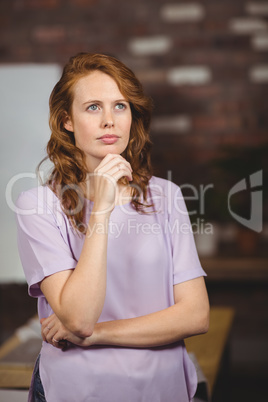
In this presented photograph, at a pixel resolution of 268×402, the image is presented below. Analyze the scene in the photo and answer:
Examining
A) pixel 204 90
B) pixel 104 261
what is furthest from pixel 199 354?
pixel 204 90

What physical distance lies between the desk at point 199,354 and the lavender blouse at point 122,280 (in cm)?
52

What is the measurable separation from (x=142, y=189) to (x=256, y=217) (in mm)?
2183

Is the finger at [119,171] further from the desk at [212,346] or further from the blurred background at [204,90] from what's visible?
the blurred background at [204,90]

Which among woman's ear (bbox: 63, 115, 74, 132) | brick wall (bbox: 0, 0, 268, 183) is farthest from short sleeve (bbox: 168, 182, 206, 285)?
brick wall (bbox: 0, 0, 268, 183)

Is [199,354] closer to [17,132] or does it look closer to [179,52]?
[17,132]

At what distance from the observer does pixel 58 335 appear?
1.11 m

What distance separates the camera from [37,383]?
1200 mm

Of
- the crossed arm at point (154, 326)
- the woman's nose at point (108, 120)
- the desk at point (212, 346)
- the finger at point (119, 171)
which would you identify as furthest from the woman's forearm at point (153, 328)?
the desk at point (212, 346)

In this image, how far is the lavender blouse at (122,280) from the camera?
3.66ft

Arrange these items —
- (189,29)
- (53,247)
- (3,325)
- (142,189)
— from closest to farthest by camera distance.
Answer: (53,247) < (142,189) < (3,325) < (189,29)

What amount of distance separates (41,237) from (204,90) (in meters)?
2.37

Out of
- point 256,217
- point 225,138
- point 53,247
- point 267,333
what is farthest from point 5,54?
point 53,247

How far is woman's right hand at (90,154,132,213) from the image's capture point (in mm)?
1102

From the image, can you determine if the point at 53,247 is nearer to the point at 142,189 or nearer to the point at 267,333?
the point at 142,189
